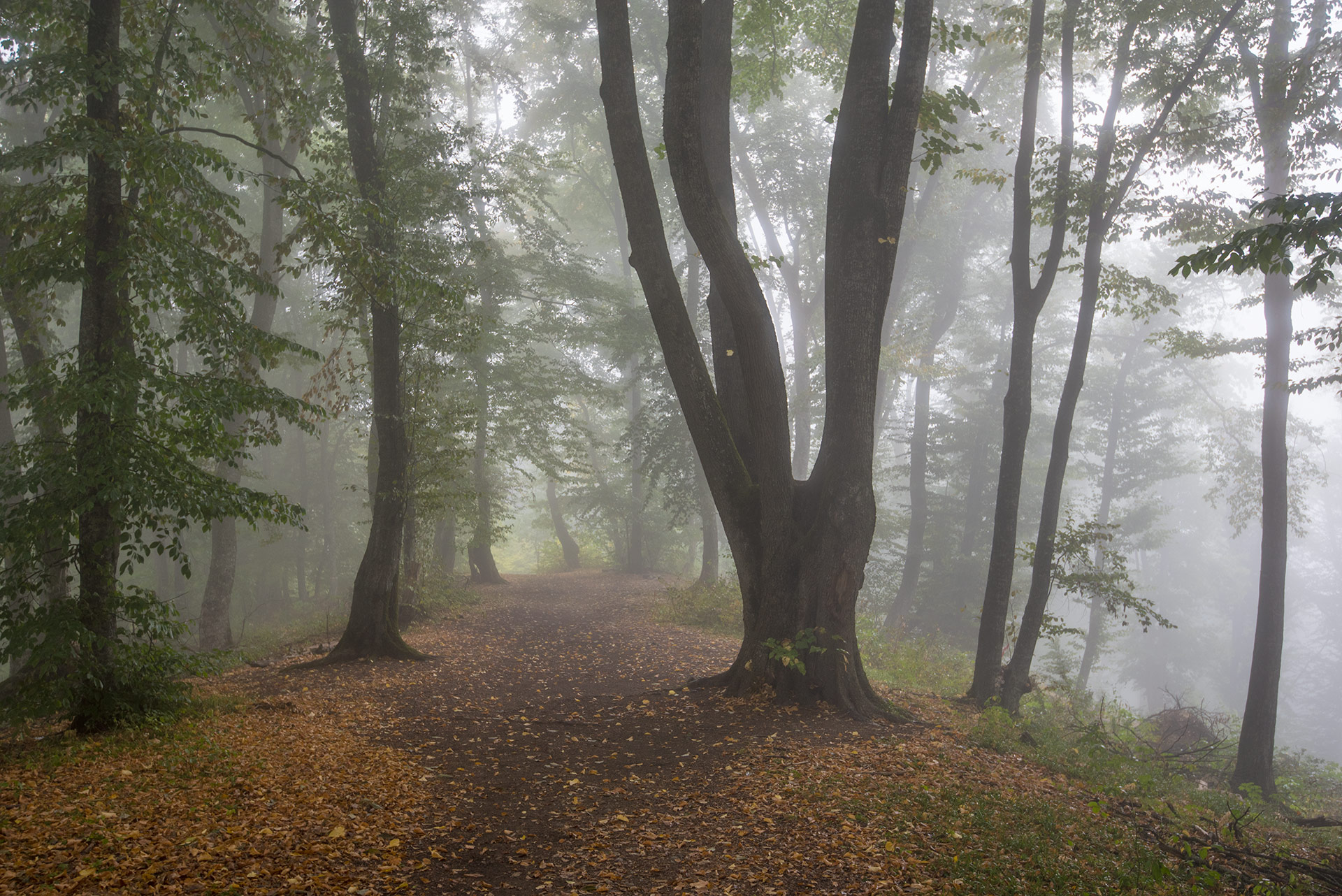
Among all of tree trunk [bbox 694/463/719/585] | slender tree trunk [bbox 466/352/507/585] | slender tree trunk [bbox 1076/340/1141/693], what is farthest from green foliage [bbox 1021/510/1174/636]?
slender tree trunk [bbox 1076/340/1141/693]

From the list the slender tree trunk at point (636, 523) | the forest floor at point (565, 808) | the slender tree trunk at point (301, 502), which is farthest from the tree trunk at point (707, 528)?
the slender tree trunk at point (301, 502)

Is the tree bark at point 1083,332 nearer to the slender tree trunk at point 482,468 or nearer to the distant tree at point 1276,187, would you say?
the distant tree at point 1276,187

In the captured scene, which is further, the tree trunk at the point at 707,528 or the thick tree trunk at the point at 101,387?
the tree trunk at the point at 707,528

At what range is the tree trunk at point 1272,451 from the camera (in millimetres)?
9305

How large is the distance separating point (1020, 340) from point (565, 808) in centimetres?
751

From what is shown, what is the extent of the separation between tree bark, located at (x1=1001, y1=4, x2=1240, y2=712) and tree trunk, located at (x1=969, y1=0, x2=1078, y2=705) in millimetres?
277

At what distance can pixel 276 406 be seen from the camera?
20.2 feet

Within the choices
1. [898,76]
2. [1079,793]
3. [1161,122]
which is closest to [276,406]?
[898,76]

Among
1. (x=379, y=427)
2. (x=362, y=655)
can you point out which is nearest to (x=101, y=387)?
(x=379, y=427)

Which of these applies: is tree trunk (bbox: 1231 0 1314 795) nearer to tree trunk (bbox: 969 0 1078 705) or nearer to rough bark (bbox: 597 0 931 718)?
tree trunk (bbox: 969 0 1078 705)

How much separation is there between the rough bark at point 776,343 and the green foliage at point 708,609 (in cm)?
636

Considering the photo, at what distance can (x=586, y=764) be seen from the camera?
5.44m

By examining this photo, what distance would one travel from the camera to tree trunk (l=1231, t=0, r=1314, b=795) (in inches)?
366

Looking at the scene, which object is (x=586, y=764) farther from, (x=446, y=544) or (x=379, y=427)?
(x=446, y=544)
